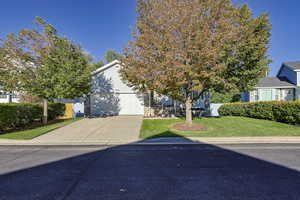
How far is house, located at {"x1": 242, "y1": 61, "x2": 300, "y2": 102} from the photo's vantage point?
62.2 ft

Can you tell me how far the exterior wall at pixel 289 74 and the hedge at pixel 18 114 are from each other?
2720 centimetres

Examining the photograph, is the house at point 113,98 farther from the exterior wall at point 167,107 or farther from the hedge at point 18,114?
the hedge at point 18,114

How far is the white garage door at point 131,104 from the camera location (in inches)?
667

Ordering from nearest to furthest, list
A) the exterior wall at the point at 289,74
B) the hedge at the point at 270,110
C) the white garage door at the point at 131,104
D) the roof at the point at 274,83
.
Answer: the hedge at the point at 270,110
the white garage door at the point at 131,104
the exterior wall at the point at 289,74
the roof at the point at 274,83

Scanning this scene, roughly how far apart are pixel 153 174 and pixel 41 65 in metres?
11.5

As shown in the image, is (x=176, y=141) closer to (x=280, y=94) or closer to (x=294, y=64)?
(x=280, y=94)

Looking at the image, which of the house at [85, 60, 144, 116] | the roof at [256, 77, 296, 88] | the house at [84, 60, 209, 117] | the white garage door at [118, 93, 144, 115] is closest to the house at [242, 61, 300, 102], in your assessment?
the roof at [256, 77, 296, 88]

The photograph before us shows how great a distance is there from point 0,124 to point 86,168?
8452 millimetres

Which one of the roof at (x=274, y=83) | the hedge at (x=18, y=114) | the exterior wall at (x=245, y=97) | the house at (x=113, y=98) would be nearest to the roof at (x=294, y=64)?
the roof at (x=274, y=83)

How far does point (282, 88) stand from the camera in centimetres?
1962

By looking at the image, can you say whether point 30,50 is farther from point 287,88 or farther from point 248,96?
point 287,88

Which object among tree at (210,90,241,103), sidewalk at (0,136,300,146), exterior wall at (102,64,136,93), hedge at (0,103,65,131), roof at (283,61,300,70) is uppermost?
roof at (283,61,300,70)

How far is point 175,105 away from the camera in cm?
1589

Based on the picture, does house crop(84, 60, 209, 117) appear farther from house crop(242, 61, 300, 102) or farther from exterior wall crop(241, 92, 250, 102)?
exterior wall crop(241, 92, 250, 102)
